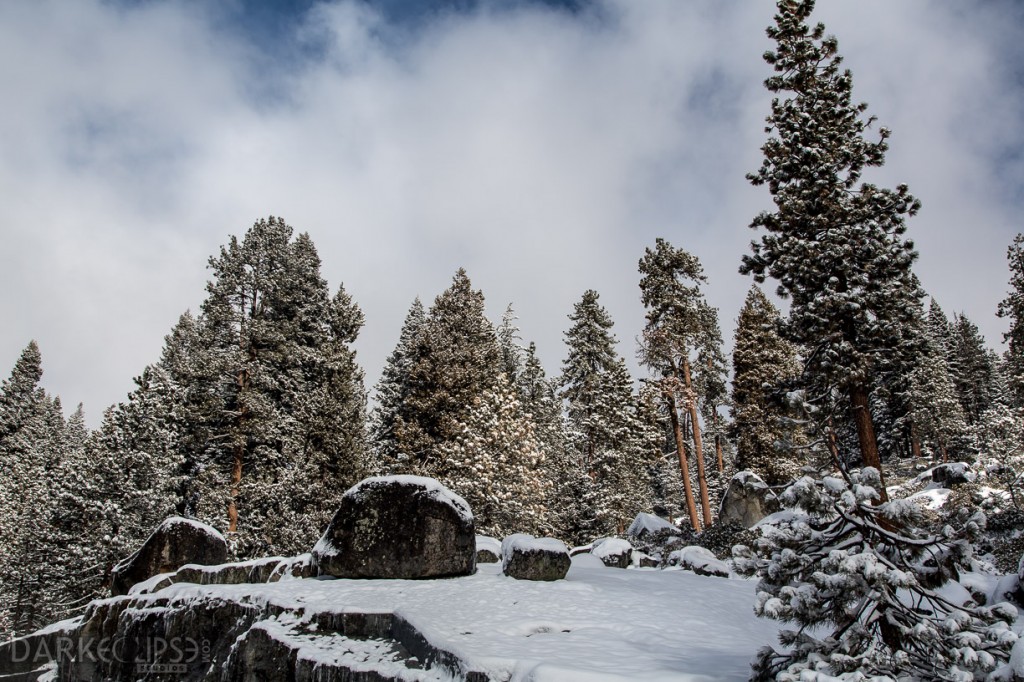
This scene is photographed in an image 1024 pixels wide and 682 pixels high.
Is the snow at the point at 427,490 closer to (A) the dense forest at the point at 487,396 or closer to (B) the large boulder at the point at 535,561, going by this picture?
(B) the large boulder at the point at 535,561

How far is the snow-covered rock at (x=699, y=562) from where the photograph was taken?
16.7 m

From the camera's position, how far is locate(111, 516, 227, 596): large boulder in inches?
685

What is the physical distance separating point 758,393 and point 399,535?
83.8 feet

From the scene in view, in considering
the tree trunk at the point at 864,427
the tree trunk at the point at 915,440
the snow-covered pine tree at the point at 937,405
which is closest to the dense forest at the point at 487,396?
the tree trunk at the point at 864,427

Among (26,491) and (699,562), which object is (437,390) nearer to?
(699,562)

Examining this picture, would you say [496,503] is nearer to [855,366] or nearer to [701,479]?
[701,479]

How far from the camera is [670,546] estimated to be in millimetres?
24703

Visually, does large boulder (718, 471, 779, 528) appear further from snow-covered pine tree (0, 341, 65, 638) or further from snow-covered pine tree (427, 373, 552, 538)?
snow-covered pine tree (0, 341, 65, 638)

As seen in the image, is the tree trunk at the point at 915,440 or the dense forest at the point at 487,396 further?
the tree trunk at the point at 915,440

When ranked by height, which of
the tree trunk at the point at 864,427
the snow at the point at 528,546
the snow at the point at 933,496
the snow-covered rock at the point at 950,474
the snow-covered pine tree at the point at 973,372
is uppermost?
the snow-covered pine tree at the point at 973,372

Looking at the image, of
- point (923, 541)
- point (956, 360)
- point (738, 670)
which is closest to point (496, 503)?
point (738, 670)

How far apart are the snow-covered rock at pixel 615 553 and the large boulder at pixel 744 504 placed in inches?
379

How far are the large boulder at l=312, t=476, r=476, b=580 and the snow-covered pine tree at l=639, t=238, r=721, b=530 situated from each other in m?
16.9

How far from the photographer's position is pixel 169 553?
1761cm
